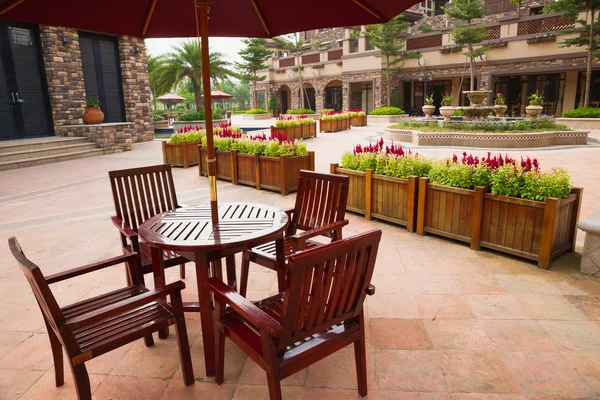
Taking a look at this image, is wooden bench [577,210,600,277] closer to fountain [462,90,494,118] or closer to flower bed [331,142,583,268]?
flower bed [331,142,583,268]

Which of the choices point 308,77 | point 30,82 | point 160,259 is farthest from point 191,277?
point 308,77

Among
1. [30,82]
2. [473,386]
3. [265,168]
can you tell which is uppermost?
[30,82]

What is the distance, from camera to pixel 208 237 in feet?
8.29

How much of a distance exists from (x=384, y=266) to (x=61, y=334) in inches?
114

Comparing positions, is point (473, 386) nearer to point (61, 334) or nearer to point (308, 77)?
point (61, 334)

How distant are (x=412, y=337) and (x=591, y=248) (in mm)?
2130

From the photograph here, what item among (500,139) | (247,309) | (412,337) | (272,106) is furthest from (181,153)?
(272,106)

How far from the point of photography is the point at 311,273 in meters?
1.79

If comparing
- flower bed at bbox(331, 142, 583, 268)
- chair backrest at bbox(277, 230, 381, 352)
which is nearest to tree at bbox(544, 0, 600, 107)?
flower bed at bbox(331, 142, 583, 268)

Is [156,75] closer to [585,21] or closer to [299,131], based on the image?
[299,131]

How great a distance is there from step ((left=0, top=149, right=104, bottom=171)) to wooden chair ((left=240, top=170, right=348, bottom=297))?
33.1ft

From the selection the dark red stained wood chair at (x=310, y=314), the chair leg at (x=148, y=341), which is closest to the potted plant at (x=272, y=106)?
the chair leg at (x=148, y=341)

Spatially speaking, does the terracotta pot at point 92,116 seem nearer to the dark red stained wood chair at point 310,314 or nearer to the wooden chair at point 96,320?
the wooden chair at point 96,320

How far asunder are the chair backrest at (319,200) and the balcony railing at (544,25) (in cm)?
2345
